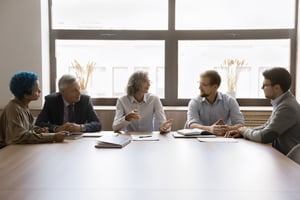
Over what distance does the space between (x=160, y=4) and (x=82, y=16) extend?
1002mm

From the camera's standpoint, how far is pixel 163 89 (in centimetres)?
426

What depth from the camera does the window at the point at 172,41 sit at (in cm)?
413

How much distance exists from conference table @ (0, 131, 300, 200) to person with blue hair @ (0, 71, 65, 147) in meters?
0.08

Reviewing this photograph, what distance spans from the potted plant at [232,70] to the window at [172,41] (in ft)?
0.16

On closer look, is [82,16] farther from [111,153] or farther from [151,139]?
[111,153]

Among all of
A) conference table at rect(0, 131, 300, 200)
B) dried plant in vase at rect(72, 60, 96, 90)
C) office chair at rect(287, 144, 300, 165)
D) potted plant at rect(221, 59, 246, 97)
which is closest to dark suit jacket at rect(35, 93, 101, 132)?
conference table at rect(0, 131, 300, 200)

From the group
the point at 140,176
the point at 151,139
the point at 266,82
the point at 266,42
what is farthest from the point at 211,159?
the point at 266,42

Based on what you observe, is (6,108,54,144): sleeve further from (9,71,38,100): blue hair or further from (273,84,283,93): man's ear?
(273,84,283,93): man's ear

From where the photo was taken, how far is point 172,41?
4172 mm

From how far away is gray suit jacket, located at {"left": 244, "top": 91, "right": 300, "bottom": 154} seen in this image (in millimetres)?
2316

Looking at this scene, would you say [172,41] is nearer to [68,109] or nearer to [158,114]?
Result: [158,114]

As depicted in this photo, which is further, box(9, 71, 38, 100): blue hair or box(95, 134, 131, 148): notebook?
box(9, 71, 38, 100): blue hair

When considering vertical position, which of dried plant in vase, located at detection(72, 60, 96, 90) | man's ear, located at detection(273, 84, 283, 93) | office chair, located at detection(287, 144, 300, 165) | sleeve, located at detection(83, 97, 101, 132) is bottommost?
office chair, located at detection(287, 144, 300, 165)

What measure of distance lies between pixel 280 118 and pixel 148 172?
3.75 feet
